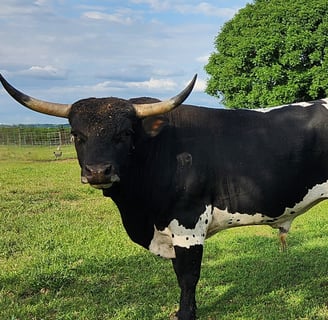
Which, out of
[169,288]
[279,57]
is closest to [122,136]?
[169,288]

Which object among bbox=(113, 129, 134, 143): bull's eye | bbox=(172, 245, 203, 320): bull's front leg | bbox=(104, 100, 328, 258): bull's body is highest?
bbox=(113, 129, 134, 143): bull's eye

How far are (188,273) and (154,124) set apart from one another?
142 centimetres

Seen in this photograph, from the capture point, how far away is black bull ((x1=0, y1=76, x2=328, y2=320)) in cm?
450

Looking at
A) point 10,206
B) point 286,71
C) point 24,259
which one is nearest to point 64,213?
point 10,206

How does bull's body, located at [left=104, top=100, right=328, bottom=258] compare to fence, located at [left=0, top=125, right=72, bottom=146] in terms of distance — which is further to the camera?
fence, located at [left=0, top=125, right=72, bottom=146]

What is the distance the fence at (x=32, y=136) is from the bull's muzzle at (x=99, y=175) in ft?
97.3

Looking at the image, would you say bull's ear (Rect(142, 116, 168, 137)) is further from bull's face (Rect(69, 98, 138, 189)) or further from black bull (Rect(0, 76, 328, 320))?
bull's face (Rect(69, 98, 138, 189))

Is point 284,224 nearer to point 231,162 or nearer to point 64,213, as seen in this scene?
point 231,162

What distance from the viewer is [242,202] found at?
15.6ft

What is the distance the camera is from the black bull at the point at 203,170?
4.50 m

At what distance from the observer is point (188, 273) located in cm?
471

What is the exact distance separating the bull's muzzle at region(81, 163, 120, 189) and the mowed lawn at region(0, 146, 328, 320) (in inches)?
70.8

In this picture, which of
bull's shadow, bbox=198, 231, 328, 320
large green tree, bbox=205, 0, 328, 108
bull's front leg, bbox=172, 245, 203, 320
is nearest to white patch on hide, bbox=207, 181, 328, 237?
bull's front leg, bbox=172, 245, 203, 320

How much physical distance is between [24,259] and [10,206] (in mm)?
4334
